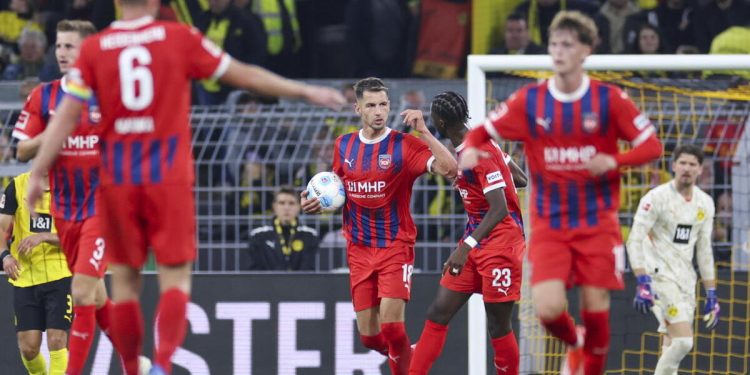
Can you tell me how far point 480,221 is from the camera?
904cm

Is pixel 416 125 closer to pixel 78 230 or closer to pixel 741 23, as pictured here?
pixel 78 230

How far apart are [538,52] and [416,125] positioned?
5.24m

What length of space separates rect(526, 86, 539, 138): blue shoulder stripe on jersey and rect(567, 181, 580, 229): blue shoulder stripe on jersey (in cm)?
32

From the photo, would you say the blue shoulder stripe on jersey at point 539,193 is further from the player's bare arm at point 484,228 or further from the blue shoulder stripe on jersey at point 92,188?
the blue shoulder stripe on jersey at point 92,188

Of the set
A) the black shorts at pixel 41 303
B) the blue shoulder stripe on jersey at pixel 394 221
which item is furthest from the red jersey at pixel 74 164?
the blue shoulder stripe on jersey at pixel 394 221

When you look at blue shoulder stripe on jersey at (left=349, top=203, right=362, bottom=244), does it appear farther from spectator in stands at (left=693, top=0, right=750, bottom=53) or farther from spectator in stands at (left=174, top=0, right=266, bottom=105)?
spectator in stands at (left=693, top=0, right=750, bottom=53)

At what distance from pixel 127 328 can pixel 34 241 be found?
9.34 feet

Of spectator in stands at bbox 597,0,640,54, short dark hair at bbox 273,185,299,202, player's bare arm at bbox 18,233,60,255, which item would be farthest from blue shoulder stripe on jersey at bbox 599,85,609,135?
spectator in stands at bbox 597,0,640,54

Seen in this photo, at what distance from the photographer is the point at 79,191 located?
8133 millimetres

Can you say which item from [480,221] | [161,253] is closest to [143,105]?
[161,253]

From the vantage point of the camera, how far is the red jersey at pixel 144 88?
666 cm

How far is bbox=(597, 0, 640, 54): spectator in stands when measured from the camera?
46.1 ft

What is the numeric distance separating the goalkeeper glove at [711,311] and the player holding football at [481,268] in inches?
80.4

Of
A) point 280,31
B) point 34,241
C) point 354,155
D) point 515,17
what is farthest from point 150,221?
point 280,31
